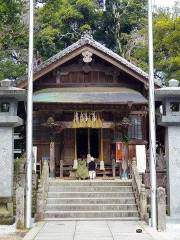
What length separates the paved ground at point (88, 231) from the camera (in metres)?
11.8

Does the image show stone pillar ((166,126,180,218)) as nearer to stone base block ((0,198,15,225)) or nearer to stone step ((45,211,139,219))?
stone step ((45,211,139,219))

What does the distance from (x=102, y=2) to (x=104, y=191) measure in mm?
7552

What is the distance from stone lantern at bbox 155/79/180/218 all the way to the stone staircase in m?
1.53

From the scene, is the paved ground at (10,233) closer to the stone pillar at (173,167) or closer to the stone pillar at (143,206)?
the stone pillar at (143,206)

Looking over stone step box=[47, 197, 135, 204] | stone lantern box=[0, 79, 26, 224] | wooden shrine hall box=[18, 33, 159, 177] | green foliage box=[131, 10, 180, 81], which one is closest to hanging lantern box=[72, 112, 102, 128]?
wooden shrine hall box=[18, 33, 159, 177]

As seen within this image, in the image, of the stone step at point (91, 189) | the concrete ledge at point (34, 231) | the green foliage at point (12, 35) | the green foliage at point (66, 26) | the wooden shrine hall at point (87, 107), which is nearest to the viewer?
the concrete ledge at point (34, 231)

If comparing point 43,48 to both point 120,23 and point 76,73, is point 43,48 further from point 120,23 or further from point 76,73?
point 76,73

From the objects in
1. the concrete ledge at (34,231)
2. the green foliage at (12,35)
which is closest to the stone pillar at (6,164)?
the concrete ledge at (34,231)

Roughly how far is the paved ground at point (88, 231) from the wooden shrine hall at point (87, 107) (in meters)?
7.52

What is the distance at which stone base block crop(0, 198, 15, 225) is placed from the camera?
15151mm

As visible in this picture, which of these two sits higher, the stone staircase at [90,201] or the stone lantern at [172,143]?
the stone lantern at [172,143]

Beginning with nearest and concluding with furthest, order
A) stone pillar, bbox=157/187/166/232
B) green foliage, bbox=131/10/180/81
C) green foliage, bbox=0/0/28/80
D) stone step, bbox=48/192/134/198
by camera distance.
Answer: stone pillar, bbox=157/187/166/232 → stone step, bbox=48/192/134/198 → green foliage, bbox=0/0/28/80 → green foliage, bbox=131/10/180/81

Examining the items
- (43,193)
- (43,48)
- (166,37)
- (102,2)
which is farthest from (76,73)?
(43,48)

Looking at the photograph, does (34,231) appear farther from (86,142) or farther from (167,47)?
(167,47)
